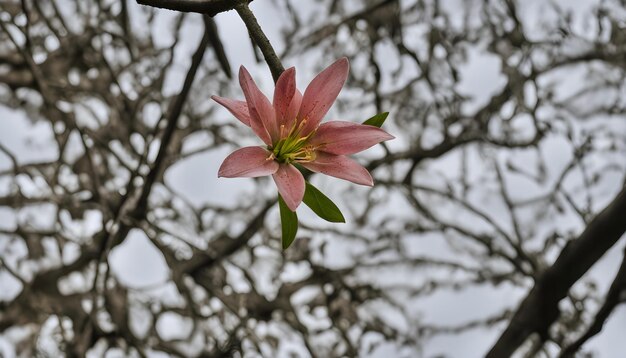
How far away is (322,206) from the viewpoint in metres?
0.82

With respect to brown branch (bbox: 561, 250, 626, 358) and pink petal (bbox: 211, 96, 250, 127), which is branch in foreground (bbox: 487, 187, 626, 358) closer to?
brown branch (bbox: 561, 250, 626, 358)

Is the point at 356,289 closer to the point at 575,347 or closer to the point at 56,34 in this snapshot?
the point at 575,347

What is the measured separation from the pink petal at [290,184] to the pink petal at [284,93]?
61 mm

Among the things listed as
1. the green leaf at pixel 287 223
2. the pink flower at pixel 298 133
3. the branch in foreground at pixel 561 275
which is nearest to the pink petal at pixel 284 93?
the pink flower at pixel 298 133

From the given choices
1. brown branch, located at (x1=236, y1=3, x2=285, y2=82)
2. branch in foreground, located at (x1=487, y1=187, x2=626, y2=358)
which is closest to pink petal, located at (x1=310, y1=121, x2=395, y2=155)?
brown branch, located at (x1=236, y1=3, x2=285, y2=82)

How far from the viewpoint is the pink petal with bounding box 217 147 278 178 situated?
2.49ft

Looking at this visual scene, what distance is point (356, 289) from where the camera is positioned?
2.47 metres

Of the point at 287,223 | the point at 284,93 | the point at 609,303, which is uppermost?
the point at 609,303

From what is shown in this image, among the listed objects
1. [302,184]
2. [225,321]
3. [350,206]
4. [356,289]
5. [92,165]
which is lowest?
[302,184]

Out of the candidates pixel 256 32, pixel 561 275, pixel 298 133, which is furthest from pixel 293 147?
pixel 561 275

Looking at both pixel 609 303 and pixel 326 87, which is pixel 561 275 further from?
pixel 326 87

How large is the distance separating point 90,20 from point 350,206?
4.08ft

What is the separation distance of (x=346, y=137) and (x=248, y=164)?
0.40 ft

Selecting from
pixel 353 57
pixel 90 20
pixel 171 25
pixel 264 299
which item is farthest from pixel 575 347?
pixel 90 20
